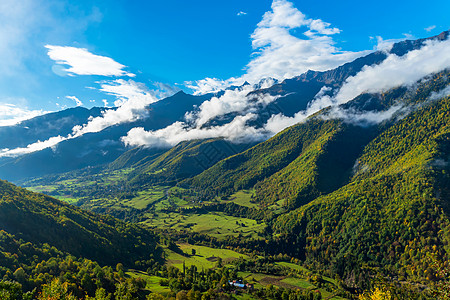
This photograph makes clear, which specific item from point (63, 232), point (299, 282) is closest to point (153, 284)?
point (63, 232)

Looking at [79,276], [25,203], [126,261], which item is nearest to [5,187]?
[25,203]

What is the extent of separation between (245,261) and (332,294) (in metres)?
66.7

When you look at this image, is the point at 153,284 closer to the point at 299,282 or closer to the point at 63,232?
the point at 63,232

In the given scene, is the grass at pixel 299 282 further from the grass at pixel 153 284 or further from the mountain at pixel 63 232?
the mountain at pixel 63 232

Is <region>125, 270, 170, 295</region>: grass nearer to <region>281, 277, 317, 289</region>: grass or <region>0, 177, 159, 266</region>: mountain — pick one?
<region>0, 177, 159, 266</region>: mountain

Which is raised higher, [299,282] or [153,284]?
[153,284]

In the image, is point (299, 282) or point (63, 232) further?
point (299, 282)

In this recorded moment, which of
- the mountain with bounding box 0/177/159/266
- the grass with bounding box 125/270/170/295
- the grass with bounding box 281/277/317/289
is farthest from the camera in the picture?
the grass with bounding box 281/277/317/289

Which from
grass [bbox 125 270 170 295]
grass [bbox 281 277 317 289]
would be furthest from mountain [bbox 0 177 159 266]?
grass [bbox 281 277 317 289]

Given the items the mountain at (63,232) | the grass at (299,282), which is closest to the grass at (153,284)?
the mountain at (63,232)

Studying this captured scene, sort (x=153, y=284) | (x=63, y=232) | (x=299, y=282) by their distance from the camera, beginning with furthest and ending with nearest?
(x=299, y=282) < (x=63, y=232) < (x=153, y=284)

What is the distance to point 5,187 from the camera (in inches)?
7397

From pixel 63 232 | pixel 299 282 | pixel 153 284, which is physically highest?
pixel 63 232

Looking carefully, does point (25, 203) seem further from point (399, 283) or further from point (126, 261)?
point (399, 283)
